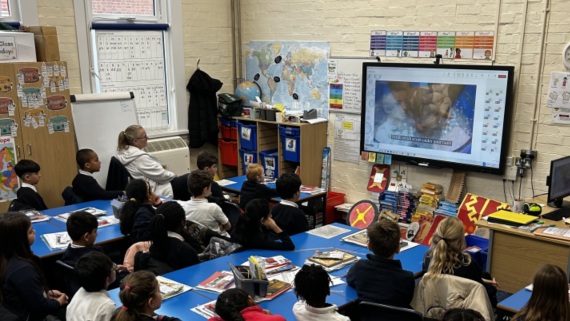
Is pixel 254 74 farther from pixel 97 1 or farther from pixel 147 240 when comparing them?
pixel 147 240

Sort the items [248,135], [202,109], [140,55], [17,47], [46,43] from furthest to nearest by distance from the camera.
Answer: [202,109], [248,135], [140,55], [46,43], [17,47]

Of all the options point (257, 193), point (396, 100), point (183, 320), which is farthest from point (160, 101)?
Result: point (183, 320)

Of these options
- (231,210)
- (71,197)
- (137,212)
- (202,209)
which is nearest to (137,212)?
(137,212)

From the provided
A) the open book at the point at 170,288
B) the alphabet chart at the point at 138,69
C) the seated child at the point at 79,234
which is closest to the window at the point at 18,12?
the alphabet chart at the point at 138,69

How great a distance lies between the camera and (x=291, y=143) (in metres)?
6.46

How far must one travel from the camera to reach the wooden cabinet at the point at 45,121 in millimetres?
5160

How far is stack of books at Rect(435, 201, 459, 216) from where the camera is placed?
5.32 meters

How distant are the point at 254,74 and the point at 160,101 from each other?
1.37 meters

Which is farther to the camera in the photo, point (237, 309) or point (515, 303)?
point (515, 303)

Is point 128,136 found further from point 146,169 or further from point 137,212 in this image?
point 137,212

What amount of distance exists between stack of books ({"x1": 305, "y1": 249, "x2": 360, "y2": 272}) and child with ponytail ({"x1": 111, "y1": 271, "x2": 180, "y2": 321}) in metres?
1.21

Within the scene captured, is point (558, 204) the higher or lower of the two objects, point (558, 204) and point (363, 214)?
the higher

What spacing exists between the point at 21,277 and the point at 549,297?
271 cm

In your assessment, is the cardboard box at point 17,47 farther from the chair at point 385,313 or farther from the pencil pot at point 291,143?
the chair at point 385,313
